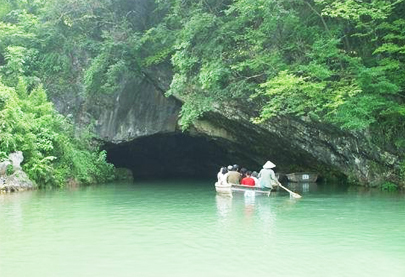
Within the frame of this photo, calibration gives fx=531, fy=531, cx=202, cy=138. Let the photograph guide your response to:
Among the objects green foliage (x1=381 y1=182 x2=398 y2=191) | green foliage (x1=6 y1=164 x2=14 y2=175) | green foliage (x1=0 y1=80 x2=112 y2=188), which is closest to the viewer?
green foliage (x1=381 y1=182 x2=398 y2=191)

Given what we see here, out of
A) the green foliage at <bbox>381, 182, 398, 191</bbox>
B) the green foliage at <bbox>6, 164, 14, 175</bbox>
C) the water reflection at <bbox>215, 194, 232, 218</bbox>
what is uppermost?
the green foliage at <bbox>6, 164, 14, 175</bbox>

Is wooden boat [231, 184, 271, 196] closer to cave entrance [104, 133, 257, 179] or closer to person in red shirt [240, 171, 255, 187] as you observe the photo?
person in red shirt [240, 171, 255, 187]

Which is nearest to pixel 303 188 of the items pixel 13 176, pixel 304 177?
pixel 304 177

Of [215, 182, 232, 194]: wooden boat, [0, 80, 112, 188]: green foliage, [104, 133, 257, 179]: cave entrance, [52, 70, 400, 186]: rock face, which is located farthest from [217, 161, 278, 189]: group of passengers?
[104, 133, 257, 179]: cave entrance

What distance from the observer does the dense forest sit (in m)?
15.2

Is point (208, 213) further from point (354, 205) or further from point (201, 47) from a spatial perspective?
point (201, 47)

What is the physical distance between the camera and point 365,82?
15109 millimetres

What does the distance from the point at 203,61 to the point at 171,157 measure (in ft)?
46.8

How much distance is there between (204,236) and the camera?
887cm

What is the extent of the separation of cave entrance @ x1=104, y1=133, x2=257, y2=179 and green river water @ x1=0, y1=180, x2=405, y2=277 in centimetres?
1288

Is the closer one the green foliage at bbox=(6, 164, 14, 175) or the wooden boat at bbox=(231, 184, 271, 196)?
the wooden boat at bbox=(231, 184, 271, 196)

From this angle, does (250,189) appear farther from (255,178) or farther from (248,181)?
(255,178)

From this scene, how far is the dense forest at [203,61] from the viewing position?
1516cm

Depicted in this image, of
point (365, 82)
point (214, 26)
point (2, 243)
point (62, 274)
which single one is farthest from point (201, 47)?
point (62, 274)
